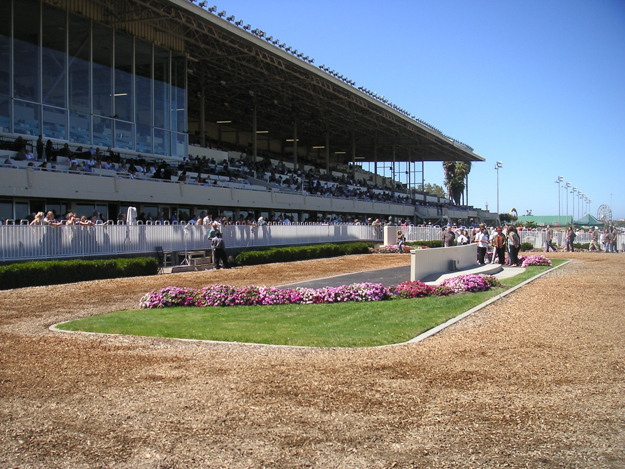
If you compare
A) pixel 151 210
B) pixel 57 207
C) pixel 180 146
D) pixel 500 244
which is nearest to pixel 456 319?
pixel 500 244

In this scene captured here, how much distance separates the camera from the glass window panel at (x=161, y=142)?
34.9 m

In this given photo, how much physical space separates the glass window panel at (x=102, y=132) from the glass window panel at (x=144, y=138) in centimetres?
217

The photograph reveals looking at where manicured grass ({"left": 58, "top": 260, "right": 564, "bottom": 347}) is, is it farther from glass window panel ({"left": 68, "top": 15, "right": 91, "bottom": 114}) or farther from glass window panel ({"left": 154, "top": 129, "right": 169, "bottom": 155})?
glass window panel ({"left": 154, "top": 129, "right": 169, "bottom": 155})

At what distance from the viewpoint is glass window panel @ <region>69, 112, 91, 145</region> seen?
29248 millimetres

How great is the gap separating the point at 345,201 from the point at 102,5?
26668 mm

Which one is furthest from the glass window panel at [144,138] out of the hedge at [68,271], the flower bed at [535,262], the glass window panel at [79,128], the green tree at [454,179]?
the green tree at [454,179]

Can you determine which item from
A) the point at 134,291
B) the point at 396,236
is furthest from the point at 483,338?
the point at 396,236

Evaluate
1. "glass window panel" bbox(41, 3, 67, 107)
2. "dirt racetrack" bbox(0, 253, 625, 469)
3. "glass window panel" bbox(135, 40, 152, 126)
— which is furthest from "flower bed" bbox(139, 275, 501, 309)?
"glass window panel" bbox(135, 40, 152, 126)

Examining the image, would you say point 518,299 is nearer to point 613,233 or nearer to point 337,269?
point 337,269

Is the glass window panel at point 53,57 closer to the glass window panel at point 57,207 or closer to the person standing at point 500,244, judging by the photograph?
the glass window panel at point 57,207

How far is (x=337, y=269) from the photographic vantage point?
79.2ft

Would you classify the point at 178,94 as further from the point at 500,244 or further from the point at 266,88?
the point at 500,244

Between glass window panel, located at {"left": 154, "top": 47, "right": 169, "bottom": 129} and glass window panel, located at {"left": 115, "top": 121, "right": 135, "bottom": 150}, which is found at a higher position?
glass window panel, located at {"left": 154, "top": 47, "right": 169, "bottom": 129}

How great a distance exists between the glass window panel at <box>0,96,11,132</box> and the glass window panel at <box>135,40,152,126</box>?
8163mm
